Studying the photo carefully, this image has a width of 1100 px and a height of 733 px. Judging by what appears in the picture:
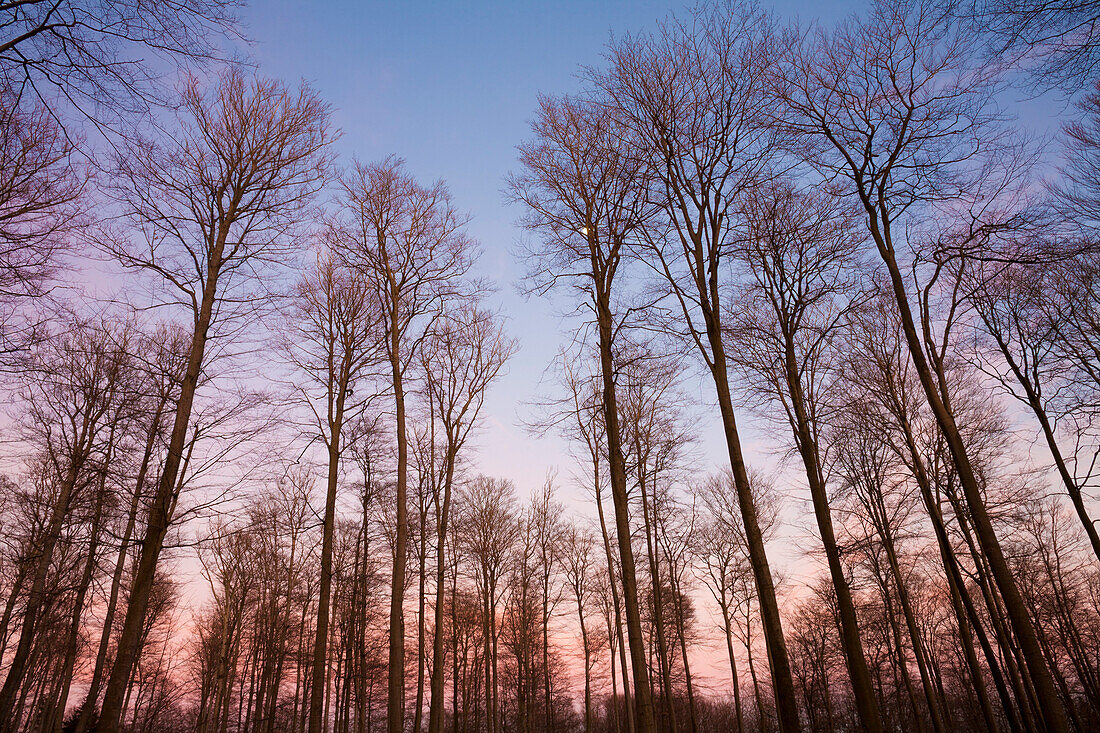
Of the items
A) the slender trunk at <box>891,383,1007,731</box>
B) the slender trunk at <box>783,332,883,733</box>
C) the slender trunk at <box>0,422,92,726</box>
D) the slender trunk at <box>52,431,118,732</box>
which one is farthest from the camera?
the slender trunk at <box>891,383,1007,731</box>

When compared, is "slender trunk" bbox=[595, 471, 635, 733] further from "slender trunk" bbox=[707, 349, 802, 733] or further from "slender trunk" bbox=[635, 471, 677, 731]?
"slender trunk" bbox=[707, 349, 802, 733]

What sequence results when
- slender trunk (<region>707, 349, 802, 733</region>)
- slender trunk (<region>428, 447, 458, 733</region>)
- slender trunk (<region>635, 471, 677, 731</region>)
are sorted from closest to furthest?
A: slender trunk (<region>707, 349, 802, 733</region>), slender trunk (<region>428, 447, 458, 733</region>), slender trunk (<region>635, 471, 677, 731</region>)

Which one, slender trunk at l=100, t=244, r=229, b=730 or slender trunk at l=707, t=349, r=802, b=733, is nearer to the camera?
slender trunk at l=707, t=349, r=802, b=733

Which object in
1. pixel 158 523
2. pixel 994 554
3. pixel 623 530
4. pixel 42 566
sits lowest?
pixel 994 554

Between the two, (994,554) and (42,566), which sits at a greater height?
(42,566)

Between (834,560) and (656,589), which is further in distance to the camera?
(656,589)

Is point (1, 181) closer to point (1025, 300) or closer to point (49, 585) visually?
point (49, 585)

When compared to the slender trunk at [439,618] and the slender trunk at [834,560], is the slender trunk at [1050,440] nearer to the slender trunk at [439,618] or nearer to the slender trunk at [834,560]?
the slender trunk at [834,560]

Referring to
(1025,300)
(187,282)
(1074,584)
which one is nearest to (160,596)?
(187,282)

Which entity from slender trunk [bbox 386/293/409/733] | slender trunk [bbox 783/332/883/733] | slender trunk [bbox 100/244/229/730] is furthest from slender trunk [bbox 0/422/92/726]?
slender trunk [bbox 783/332/883/733]

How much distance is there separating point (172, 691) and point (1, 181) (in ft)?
123

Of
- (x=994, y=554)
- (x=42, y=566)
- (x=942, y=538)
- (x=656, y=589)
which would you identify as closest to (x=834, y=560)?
(x=994, y=554)

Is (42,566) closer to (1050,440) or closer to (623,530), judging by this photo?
(623,530)

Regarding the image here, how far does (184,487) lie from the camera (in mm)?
10148
